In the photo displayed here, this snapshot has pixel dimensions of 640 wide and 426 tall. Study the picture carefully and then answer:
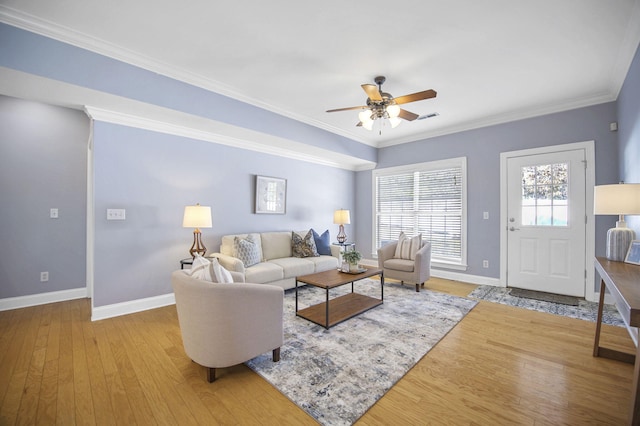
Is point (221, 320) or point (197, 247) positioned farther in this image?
point (197, 247)

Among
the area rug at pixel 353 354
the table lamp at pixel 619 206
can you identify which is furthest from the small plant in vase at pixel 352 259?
the table lamp at pixel 619 206

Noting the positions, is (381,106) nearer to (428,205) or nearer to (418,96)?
(418,96)

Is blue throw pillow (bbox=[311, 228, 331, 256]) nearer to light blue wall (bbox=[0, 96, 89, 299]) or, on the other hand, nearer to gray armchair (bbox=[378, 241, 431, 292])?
gray armchair (bbox=[378, 241, 431, 292])

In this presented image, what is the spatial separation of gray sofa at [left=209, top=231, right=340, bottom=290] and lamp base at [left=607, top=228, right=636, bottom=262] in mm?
3256

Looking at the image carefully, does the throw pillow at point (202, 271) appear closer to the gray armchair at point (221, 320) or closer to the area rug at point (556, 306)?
the gray armchair at point (221, 320)

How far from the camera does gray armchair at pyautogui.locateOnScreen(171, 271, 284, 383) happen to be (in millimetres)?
1843

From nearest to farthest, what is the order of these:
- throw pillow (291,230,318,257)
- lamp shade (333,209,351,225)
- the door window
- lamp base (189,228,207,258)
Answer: lamp base (189,228,207,258), the door window, throw pillow (291,230,318,257), lamp shade (333,209,351,225)

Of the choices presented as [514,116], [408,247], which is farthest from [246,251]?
[514,116]

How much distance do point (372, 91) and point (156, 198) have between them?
117 inches

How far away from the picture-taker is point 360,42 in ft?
7.92

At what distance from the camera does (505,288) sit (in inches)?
166

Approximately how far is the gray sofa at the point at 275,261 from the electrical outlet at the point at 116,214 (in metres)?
1.16

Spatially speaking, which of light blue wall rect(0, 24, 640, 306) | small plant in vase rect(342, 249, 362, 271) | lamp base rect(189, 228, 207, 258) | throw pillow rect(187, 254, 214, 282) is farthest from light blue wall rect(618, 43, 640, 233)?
lamp base rect(189, 228, 207, 258)

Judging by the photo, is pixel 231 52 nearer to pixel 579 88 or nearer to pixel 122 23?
pixel 122 23
